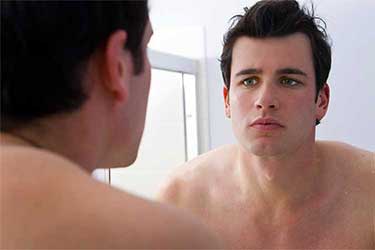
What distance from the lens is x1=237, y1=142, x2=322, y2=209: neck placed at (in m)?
1.04

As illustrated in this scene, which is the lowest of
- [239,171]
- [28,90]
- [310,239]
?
[310,239]

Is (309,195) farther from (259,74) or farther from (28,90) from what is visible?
(28,90)

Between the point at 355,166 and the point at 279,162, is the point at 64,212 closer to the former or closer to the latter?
the point at 279,162

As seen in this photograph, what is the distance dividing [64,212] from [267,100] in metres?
0.61

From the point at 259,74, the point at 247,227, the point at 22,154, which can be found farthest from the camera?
the point at 247,227

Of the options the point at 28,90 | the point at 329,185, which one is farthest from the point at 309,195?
the point at 28,90

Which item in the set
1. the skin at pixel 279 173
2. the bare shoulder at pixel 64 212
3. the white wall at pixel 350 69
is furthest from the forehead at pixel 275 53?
the bare shoulder at pixel 64 212

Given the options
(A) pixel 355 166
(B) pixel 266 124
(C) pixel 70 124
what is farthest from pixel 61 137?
(A) pixel 355 166

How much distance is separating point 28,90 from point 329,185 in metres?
0.81

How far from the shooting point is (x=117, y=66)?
16.9 inches

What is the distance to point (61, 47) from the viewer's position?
0.40 m

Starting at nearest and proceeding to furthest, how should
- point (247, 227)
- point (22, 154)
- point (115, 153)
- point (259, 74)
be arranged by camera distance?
1. point (22, 154)
2. point (115, 153)
3. point (259, 74)
4. point (247, 227)

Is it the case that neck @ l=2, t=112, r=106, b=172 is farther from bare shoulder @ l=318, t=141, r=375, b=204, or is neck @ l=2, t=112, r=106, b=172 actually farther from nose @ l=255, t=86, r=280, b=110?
bare shoulder @ l=318, t=141, r=375, b=204

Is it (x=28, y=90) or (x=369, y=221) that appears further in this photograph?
(x=369, y=221)
